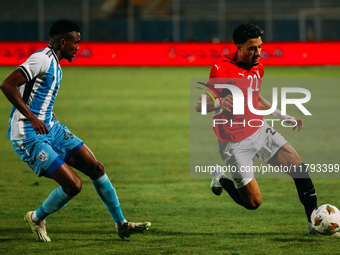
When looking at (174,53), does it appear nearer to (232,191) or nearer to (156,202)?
(156,202)

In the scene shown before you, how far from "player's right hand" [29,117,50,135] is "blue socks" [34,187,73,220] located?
68 centimetres

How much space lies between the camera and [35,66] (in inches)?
231

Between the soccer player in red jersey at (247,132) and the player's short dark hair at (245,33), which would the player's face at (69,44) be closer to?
the soccer player in red jersey at (247,132)

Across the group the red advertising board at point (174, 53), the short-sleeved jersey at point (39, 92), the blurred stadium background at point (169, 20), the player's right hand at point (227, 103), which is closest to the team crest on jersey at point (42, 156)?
the short-sleeved jersey at point (39, 92)

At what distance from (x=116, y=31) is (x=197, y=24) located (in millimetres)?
4299

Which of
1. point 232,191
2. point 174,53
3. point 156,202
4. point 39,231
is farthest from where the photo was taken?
point 174,53

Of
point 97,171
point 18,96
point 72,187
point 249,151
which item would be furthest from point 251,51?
point 18,96

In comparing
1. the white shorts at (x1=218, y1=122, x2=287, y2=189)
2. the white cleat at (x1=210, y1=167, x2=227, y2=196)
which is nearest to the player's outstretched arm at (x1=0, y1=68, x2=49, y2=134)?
the white shorts at (x1=218, y1=122, x2=287, y2=189)

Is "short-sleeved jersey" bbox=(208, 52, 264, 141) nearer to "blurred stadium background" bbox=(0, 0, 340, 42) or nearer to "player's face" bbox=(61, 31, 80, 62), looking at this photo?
"player's face" bbox=(61, 31, 80, 62)

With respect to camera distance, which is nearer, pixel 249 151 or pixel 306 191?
pixel 306 191

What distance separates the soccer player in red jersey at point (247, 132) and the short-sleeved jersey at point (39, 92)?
149 cm

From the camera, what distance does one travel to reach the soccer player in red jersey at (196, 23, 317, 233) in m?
6.61

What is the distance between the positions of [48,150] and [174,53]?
24831 millimetres

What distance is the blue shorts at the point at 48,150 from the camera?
598 centimetres
